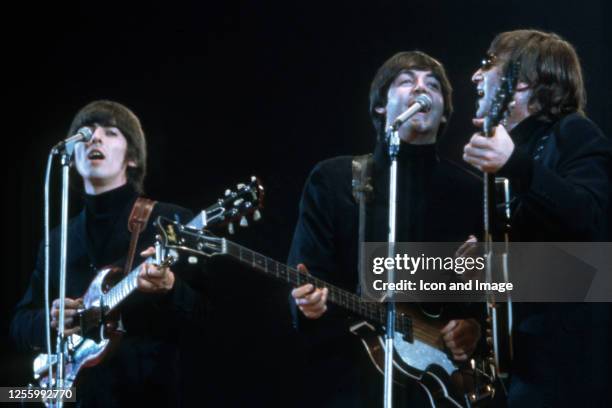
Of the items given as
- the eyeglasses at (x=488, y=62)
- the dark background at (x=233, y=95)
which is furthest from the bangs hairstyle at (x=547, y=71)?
the dark background at (x=233, y=95)

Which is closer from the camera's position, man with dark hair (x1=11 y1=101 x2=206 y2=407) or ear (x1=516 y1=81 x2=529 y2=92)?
ear (x1=516 y1=81 x2=529 y2=92)

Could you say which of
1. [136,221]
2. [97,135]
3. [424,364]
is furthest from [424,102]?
[97,135]

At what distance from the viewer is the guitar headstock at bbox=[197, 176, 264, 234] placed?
10.3 feet

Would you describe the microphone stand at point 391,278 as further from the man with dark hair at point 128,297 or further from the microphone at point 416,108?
the man with dark hair at point 128,297

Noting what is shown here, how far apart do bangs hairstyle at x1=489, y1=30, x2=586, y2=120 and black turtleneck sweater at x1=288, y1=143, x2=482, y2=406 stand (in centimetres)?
47

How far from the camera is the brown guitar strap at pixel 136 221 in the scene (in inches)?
140

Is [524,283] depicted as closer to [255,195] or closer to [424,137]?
[424,137]

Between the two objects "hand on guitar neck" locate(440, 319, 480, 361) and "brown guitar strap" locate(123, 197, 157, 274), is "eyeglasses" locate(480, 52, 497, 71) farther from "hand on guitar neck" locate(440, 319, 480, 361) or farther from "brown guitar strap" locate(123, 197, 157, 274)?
"brown guitar strap" locate(123, 197, 157, 274)

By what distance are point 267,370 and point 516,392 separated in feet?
6.00

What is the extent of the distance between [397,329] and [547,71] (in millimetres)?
1013

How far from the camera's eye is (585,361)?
8.20ft

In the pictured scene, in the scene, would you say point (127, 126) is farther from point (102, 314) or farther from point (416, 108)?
point (416, 108)

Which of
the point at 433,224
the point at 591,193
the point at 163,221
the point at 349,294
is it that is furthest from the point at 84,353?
the point at 591,193
